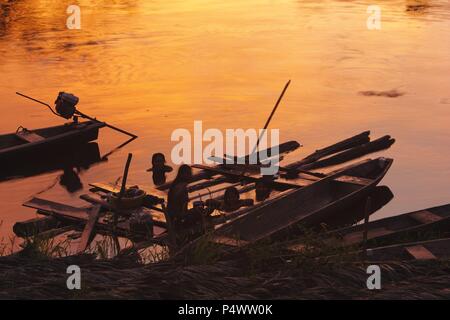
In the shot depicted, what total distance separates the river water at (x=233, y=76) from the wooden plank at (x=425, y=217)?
7.51 ft

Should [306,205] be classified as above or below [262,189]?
below

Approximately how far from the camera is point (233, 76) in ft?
86.5

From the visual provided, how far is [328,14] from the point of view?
126ft

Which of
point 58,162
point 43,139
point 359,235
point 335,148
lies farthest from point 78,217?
point 335,148

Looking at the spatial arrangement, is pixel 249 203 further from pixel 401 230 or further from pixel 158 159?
pixel 401 230

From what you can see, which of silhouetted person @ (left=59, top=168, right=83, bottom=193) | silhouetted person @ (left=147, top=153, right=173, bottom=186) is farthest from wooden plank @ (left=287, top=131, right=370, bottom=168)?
silhouetted person @ (left=59, top=168, right=83, bottom=193)

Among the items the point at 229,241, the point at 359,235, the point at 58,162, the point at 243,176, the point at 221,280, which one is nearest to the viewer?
the point at 221,280

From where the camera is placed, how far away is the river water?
18734 mm

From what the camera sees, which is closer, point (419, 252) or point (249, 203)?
point (419, 252)

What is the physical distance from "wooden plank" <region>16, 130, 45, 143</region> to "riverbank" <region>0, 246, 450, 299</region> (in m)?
8.67

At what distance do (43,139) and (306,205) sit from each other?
6321 millimetres

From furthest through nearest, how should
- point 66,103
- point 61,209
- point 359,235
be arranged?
point 66,103, point 61,209, point 359,235

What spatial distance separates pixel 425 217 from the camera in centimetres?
1309

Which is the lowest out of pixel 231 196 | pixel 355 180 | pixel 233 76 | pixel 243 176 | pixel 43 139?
pixel 231 196
